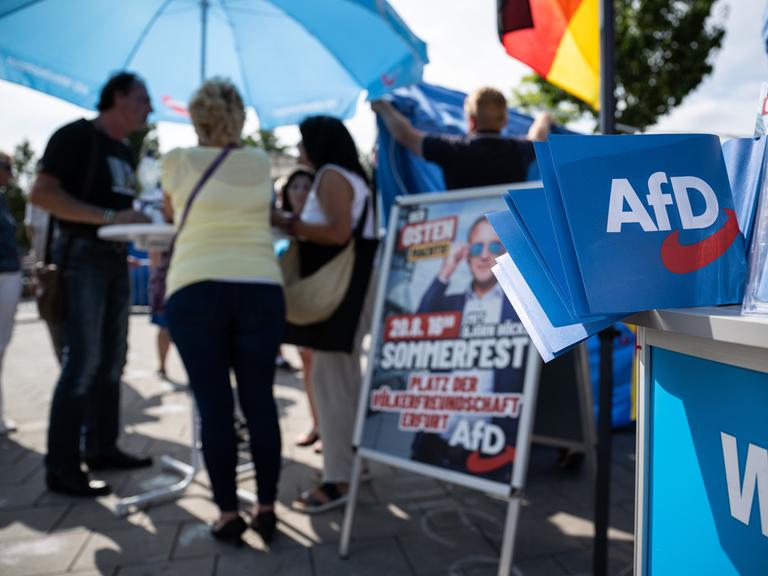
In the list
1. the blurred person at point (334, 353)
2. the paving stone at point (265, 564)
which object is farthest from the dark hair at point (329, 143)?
the paving stone at point (265, 564)

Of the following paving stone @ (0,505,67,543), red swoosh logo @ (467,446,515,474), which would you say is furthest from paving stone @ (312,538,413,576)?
paving stone @ (0,505,67,543)

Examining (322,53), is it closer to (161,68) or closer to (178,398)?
Result: (161,68)

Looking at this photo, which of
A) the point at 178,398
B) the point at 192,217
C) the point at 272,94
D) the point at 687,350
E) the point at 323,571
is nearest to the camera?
the point at 687,350

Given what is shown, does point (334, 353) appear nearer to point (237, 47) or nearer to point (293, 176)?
point (293, 176)

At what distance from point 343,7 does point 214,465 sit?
7.07ft

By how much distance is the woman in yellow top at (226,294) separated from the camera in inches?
86.4

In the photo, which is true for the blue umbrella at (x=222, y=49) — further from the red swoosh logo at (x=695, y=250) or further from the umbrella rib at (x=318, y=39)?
the red swoosh logo at (x=695, y=250)

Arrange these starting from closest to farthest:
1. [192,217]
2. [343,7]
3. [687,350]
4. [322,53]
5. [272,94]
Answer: [687,350]
[192,217]
[343,7]
[322,53]
[272,94]

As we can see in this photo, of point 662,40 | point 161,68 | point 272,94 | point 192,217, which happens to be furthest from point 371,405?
point 662,40

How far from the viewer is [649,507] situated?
0.97 m

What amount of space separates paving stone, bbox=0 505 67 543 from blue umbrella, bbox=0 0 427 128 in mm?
2106

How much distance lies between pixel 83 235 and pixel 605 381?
2.51 metres

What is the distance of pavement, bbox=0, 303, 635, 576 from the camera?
84.3 inches

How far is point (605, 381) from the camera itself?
73.2 inches
